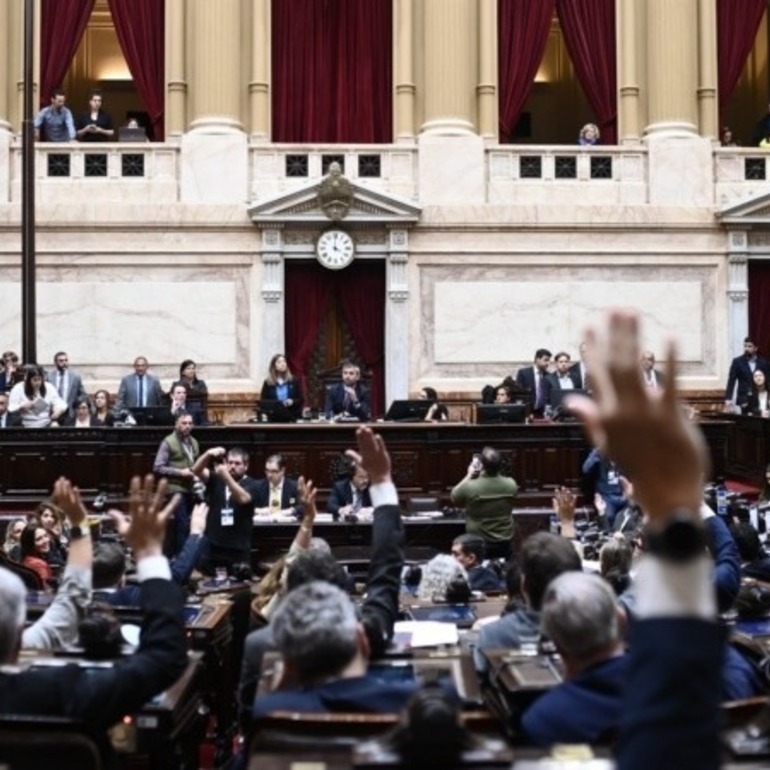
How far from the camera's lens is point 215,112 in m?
17.5

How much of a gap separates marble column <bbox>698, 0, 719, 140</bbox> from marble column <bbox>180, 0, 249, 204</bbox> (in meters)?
6.98

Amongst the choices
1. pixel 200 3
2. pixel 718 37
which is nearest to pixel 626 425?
pixel 200 3

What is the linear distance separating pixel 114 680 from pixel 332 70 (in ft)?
54.7

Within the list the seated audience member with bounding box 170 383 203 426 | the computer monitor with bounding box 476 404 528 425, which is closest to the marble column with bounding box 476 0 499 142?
the computer monitor with bounding box 476 404 528 425

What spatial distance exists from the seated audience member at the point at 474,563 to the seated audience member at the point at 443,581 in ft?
2.96

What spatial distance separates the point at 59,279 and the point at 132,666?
567 inches

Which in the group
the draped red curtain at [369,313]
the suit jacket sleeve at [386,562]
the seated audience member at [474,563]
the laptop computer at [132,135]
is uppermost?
the laptop computer at [132,135]

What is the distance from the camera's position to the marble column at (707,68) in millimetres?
18422

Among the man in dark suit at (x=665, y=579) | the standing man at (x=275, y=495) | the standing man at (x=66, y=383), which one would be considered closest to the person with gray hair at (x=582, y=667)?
the man in dark suit at (x=665, y=579)

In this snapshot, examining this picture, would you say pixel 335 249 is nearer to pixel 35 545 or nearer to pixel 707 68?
pixel 707 68

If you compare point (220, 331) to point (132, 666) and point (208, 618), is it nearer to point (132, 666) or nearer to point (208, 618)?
point (208, 618)

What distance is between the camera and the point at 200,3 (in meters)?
17.6

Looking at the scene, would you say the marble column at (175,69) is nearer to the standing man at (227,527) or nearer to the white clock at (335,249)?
the white clock at (335,249)

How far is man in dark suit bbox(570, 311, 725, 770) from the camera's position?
5.18ft
